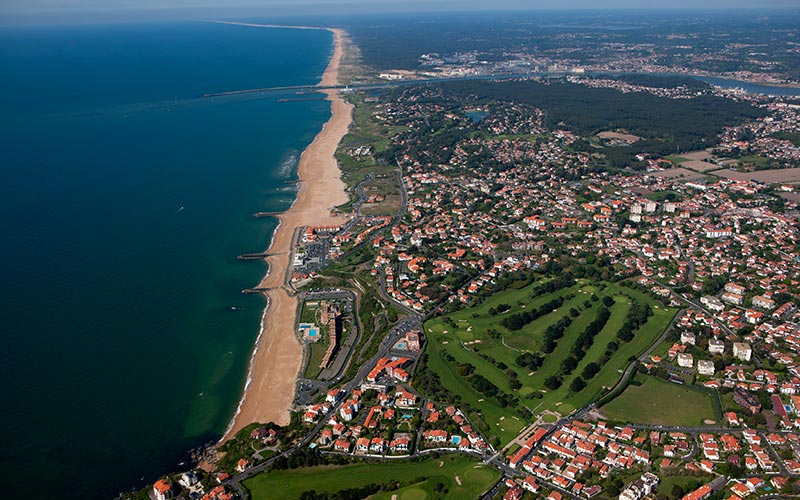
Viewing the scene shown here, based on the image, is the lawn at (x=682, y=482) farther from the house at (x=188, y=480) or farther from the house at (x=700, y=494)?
the house at (x=188, y=480)

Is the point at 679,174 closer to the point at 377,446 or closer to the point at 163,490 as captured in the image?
the point at 377,446

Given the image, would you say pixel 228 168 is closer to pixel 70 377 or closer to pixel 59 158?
pixel 59 158

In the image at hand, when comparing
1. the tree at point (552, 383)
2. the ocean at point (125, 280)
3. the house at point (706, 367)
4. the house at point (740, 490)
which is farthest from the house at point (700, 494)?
the ocean at point (125, 280)

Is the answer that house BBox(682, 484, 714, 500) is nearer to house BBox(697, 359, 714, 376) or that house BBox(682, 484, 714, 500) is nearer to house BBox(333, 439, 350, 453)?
house BBox(697, 359, 714, 376)

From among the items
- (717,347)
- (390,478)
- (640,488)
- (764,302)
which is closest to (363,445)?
(390,478)

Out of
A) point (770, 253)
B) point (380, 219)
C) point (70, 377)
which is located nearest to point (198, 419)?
point (70, 377)
